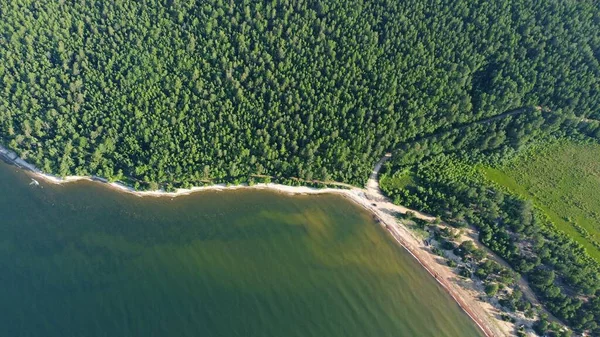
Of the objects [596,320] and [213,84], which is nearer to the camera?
[596,320]

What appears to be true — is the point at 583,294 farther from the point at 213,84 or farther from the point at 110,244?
the point at 110,244

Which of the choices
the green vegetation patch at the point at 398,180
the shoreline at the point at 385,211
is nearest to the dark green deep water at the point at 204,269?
the shoreline at the point at 385,211

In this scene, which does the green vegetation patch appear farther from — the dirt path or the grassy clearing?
the grassy clearing

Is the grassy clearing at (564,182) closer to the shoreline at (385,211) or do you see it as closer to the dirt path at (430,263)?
the dirt path at (430,263)

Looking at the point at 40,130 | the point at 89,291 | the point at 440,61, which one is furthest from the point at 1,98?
the point at 440,61

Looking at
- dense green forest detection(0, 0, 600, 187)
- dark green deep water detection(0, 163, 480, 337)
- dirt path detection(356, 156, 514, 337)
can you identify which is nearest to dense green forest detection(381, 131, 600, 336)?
dirt path detection(356, 156, 514, 337)

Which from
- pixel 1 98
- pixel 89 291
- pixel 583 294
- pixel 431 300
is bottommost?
pixel 89 291

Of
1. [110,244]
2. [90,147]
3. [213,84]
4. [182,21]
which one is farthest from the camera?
[182,21]

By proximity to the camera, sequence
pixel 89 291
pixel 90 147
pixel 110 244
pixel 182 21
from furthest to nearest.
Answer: pixel 182 21 → pixel 90 147 → pixel 110 244 → pixel 89 291
